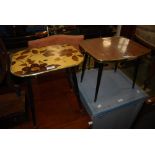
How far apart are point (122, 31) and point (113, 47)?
34.6 inches

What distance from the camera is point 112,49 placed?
1343 mm

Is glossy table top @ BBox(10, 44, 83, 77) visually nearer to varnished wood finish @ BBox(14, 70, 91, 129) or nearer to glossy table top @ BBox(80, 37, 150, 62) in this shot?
glossy table top @ BBox(80, 37, 150, 62)

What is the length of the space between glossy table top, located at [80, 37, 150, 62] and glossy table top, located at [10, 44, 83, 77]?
0.44ft

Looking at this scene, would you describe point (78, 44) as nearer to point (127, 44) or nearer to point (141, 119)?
point (127, 44)

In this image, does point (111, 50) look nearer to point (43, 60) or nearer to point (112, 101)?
point (112, 101)

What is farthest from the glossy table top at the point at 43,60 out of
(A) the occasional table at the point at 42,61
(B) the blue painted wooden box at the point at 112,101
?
(B) the blue painted wooden box at the point at 112,101

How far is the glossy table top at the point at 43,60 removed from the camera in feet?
3.60

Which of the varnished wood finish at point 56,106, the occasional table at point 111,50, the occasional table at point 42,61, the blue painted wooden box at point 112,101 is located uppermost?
the occasional table at point 111,50

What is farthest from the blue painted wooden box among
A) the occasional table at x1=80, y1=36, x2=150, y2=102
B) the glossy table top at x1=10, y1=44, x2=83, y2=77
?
the glossy table top at x1=10, y1=44, x2=83, y2=77

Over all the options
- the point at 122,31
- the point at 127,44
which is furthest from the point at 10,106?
the point at 122,31

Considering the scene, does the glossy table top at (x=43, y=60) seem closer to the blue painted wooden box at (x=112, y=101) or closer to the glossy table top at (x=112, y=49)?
the glossy table top at (x=112, y=49)

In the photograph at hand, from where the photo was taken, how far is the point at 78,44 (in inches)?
60.8

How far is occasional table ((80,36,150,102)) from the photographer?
3.98ft

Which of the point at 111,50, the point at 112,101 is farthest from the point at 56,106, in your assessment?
the point at 111,50
